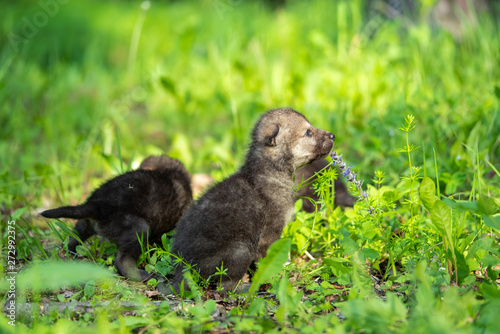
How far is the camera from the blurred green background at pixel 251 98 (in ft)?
15.4

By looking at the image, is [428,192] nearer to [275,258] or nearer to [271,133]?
[275,258]

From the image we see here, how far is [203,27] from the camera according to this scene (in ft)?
31.9

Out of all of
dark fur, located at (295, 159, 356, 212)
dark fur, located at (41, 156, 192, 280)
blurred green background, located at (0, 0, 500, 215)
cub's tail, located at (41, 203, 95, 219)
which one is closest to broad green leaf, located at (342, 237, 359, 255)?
blurred green background, located at (0, 0, 500, 215)

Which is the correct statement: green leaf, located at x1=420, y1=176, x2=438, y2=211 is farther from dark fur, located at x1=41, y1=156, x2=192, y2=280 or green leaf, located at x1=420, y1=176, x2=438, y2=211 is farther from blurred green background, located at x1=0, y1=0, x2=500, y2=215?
dark fur, located at x1=41, y1=156, x2=192, y2=280

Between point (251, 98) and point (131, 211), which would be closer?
point (131, 211)

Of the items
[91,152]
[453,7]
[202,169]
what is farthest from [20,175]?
[453,7]

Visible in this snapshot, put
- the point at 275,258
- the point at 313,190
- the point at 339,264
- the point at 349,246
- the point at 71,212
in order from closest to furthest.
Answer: the point at 275,258, the point at 339,264, the point at 349,246, the point at 71,212, the point at 313,190

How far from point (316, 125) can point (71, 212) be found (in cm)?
290

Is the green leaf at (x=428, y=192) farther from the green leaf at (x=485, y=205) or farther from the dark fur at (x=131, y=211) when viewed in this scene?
the dark fur at (x=131, y=211)

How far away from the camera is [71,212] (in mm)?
3443

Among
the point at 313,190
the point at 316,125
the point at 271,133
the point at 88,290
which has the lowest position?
the point at 88,290

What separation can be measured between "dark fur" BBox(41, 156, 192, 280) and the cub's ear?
Result: 82 cm

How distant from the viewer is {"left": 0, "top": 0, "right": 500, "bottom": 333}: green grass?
2.70 m

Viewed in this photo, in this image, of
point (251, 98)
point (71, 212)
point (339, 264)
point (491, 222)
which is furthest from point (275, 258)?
point (251, 98)
